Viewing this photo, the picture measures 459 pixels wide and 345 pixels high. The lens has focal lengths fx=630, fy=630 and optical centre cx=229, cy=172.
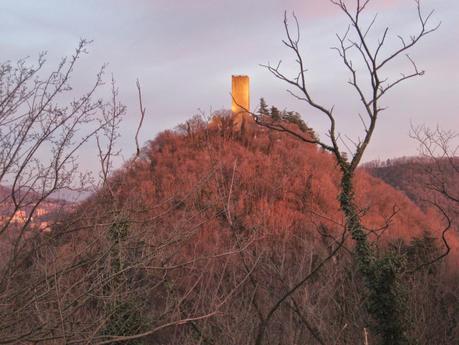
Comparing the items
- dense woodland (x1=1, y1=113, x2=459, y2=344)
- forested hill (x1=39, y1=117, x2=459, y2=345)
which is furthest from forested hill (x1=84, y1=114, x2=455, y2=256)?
dense woodland (x1=1, y1=113, x2=459, y2=344)

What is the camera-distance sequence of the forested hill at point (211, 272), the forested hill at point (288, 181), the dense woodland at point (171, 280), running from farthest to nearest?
the forested hill at point (288, 181), the forested hill at point (211, 272), the dense woodland at point (171, 280)

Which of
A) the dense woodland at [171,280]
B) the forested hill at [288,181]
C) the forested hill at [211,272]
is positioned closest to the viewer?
the dense woodland at [171,280]

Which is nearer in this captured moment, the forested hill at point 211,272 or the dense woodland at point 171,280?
the dense woodland at point 171,280

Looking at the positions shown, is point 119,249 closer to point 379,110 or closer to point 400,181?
point 379,110

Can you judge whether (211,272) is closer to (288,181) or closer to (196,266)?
(196,266)

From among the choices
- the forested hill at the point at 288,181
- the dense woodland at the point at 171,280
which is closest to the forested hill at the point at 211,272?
the dense woodland at the point at 171,280

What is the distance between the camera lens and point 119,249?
17.3 ft

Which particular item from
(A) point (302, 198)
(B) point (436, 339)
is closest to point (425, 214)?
(A) point (302, 198)

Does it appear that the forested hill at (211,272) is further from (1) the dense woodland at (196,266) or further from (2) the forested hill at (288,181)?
(2) the forested hill at (288,181)

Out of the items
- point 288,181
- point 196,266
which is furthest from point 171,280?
point 288,181

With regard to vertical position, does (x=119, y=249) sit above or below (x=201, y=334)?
above

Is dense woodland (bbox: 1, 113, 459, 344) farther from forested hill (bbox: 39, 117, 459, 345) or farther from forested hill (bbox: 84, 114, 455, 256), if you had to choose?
forested hill (bbox: 84, 114, 455, 256)

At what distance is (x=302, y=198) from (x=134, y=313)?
31305mm

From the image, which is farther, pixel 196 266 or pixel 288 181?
pixel 288 181
